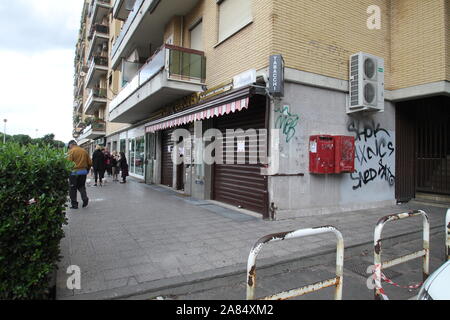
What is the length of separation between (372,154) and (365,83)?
217 centimetres

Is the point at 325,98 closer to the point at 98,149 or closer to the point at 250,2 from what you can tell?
the point at 250,2

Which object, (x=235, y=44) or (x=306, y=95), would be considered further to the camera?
(x=235, y=44)

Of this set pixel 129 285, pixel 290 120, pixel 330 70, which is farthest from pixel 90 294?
pixel 330 70

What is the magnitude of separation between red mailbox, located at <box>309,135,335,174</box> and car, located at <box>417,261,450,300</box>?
15.3 ft

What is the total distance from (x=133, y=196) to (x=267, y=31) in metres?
6.98

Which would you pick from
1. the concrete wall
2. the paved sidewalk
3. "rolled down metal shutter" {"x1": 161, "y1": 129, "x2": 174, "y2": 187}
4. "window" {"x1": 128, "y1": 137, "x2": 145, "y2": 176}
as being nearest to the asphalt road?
the paved sidewalk

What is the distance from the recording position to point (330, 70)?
759 cm

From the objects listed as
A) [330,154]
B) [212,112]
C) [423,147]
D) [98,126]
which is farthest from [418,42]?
[98,126]

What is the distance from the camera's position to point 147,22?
41.6ft

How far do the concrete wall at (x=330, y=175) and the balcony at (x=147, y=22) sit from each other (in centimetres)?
629

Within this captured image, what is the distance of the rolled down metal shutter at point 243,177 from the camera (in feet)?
24.4

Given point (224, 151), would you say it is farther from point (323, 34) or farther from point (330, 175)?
point (323, 34)

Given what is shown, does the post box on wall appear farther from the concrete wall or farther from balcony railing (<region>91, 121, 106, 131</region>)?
balcony railing (<region>91, 121, 106, 131</region>)

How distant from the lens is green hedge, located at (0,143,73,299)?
2.64 meters
